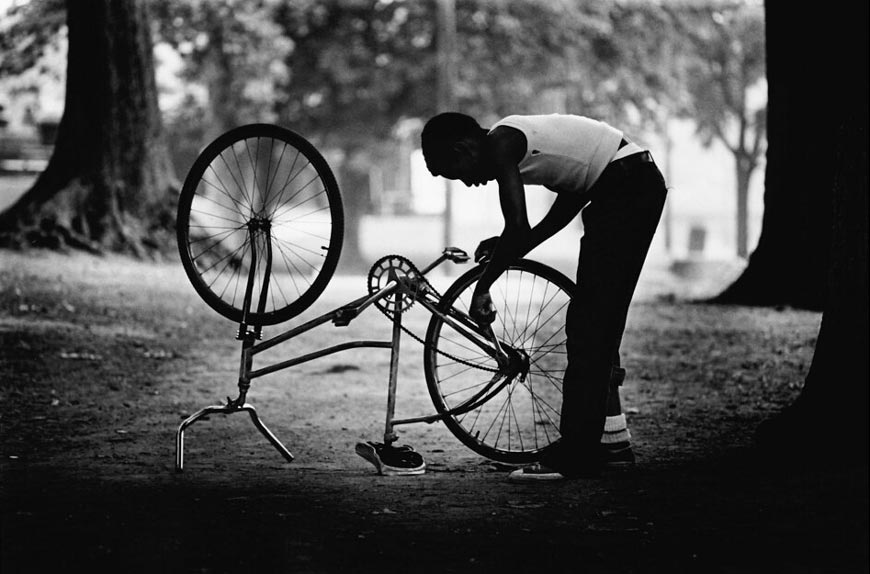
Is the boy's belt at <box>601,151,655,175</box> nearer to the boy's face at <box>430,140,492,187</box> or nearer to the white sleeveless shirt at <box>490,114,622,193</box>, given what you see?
the white sleeveless shirt at <box>490,114,622,193</box>

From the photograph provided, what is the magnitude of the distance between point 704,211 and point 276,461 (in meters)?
63.8

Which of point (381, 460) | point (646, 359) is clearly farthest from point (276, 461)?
point (646, 359)

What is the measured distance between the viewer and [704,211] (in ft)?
221

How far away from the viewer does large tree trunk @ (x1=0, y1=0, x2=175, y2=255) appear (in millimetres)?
14008

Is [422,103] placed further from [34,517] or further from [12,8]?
[34,517]

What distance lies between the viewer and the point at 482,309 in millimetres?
5238

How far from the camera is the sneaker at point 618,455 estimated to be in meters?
5.53

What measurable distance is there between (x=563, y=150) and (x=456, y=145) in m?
0.45

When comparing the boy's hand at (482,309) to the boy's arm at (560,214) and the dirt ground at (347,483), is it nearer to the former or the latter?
the boy's arm at (560,214)

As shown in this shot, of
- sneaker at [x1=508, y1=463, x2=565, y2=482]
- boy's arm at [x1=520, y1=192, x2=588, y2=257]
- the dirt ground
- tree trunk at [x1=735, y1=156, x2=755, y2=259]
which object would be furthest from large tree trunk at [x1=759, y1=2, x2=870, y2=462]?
tree trunk at [x1=735, y1=156, x2=755, y2=259]

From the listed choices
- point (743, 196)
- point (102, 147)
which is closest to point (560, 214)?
point (102, 147)

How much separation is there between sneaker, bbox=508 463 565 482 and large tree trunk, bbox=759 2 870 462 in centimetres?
97

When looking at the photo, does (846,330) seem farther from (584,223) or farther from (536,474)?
(536,474)

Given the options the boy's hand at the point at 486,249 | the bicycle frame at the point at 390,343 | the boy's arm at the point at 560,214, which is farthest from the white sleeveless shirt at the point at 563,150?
the bicycle frame at the point at 390,343
